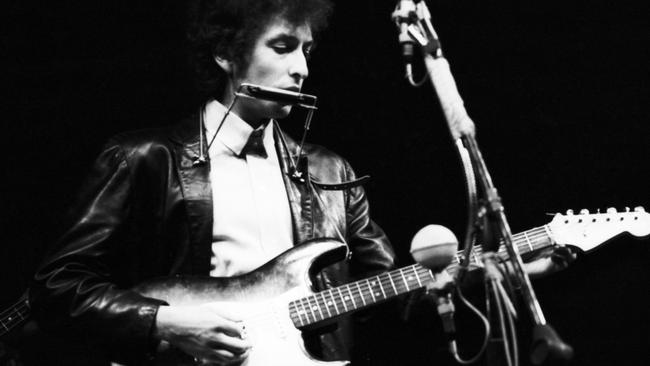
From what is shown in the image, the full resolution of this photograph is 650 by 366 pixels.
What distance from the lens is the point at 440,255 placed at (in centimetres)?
153

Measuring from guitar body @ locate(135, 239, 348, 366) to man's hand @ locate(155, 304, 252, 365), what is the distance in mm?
41

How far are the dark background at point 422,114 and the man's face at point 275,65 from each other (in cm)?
54

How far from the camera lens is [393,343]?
2.89 metres

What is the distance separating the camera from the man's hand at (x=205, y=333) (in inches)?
83.9

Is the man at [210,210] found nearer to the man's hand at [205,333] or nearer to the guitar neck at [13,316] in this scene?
the man's hand at [205,333]

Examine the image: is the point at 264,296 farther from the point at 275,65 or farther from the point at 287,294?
the point at 275,65

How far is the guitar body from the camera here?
2219 millimetres

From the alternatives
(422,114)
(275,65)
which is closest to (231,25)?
(275,65)

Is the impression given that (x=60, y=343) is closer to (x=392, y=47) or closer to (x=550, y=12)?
(x=392, y=47)

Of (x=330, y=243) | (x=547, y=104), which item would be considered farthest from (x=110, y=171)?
(x=547, y=104)

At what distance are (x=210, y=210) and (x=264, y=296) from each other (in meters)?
0.35

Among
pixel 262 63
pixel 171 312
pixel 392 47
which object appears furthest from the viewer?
pixel 392 47

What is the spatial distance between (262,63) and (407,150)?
0.78 m

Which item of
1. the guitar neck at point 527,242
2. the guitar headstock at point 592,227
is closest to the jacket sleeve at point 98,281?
the guitar neck at point 527,242
